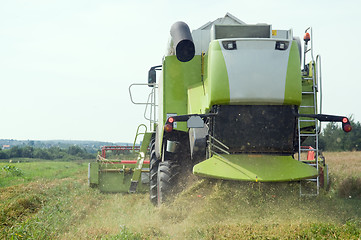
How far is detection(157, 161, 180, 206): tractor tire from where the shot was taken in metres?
7.04

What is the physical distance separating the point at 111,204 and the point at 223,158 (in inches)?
164

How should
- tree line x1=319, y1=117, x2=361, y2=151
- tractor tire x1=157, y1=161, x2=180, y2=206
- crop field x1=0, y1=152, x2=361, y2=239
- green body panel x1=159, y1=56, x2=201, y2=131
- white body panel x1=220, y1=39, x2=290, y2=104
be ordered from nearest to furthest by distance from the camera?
1. crop field x1=0, y1=152, x2=361, y2=239
2. white body panel x1=220, y1=39, x2=290, y2=104
3. tractor tire x1=157, y1=161, x2=180, y2=206
4. green body panel x1=159, y1=56, x2=201, y2=131
5. tree line x1=319, y1=117, x2=361, y2=151

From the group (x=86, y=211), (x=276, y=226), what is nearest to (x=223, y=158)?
(x=276, y=226)

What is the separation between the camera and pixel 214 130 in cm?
614

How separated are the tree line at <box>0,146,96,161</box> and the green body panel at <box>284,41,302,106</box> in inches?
1883

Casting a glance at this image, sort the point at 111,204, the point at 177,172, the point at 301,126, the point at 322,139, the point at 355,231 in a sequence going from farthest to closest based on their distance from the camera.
→ the point at 322,139, the point at 111,204, the point at 177,172, the point at 301,126, the point at 355,231

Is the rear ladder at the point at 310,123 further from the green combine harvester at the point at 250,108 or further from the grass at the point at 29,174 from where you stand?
the grass at the point at 29,174

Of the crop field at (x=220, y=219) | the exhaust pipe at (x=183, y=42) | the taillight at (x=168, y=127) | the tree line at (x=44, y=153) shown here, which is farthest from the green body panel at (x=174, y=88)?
the tree line at (x=44, y=153)

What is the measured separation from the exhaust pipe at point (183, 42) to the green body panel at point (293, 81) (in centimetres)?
166

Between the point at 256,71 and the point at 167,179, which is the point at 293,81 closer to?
the point at 256,71

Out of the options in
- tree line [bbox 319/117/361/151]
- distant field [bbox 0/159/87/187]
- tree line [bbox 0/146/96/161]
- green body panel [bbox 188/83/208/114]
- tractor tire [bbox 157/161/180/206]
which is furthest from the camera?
tree line [bbox 0/146/96/161]

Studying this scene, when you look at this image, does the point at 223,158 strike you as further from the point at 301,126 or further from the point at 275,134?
the point at 301,126

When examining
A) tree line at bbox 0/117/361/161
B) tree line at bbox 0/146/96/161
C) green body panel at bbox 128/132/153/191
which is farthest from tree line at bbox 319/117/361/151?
green body panel at bbox 128/132/153/191

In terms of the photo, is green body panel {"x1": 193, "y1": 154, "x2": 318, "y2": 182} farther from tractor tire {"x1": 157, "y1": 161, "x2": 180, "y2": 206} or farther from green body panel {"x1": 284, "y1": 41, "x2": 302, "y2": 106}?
tractor tire {"x1": 157, "y1": 161, "x2": 180, "y2": 206}
